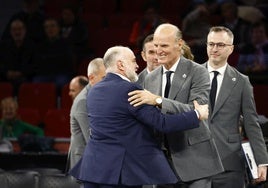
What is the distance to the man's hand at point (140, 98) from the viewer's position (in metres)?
5.52

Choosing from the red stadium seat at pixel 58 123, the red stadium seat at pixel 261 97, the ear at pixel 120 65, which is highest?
the ear at pixel 120 65

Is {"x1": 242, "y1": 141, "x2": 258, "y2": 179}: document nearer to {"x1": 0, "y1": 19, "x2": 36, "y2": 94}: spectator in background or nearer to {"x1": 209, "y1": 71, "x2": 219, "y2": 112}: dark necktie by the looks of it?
{"x1": 209, "y1": 71, "x2": 219, "y2": 112}: dark necktie

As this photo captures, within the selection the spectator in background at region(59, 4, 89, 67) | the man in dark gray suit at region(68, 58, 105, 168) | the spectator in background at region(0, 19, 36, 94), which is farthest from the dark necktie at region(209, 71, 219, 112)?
the spectator in background at region(0, 19, 36, 94)

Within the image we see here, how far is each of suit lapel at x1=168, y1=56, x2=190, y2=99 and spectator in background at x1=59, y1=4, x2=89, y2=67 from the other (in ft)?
19.2

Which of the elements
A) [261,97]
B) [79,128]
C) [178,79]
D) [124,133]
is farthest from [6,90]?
[124,133]

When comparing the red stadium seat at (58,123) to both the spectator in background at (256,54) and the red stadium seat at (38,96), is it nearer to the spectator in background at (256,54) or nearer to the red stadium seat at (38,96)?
the red stadium seat at (38,96)

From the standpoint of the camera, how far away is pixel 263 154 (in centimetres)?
641

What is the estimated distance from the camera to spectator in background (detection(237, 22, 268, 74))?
10469 mm

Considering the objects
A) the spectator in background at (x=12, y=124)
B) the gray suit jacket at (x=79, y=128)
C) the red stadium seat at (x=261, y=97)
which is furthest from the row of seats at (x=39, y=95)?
the gray suit jacket at (x=79, y=128)

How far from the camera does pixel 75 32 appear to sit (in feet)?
38.9

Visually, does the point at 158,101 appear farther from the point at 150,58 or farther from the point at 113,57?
the point at 150,58

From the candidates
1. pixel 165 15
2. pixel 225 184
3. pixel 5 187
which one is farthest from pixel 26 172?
pixel 165 15

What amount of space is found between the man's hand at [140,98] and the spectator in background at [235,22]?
18.9 ft

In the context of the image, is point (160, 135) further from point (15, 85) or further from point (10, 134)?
point (15, 85)
